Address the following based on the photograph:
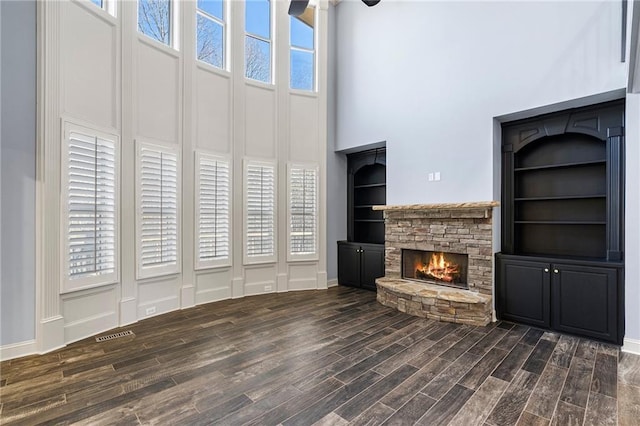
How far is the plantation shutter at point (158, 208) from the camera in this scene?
4242 millimetres

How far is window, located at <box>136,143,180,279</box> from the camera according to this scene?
4223 millimetres

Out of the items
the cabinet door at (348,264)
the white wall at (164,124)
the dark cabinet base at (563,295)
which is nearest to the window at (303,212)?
the white wall at (164,124)

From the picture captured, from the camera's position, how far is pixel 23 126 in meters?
3.14

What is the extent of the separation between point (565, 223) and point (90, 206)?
5.77 meters

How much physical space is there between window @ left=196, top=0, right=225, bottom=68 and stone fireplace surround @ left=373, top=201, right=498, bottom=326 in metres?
3.76

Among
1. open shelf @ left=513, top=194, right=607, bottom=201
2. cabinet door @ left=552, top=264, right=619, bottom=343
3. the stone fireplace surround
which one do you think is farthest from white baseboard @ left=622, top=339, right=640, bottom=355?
open shelf @ left=513, top=194, right=607, bottom=201

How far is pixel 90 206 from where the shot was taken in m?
3.64

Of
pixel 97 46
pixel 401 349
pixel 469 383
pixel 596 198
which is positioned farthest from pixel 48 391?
pixel 596 198

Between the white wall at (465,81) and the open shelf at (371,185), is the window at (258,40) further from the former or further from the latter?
the open shelf at (371,185)

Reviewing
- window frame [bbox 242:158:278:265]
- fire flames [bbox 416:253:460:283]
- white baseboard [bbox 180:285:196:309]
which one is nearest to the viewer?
white baseboard [bbox 180:285:196:309]

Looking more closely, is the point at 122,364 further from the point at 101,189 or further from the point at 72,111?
the point at 72,111

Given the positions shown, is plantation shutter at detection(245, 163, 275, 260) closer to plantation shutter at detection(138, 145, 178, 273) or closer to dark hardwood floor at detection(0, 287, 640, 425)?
plantation shutter at detection(138, 145, 178, 273)

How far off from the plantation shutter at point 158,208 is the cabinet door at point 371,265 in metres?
3.22

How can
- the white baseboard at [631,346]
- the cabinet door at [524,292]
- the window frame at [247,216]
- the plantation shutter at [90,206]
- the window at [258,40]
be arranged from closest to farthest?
1. the white baseboard at [631,346]
2. the plantation shutter at [90,206]
3. the cabinet door at [524,292]
4. the window frame at [247,216]
5. the window at [258,40]
